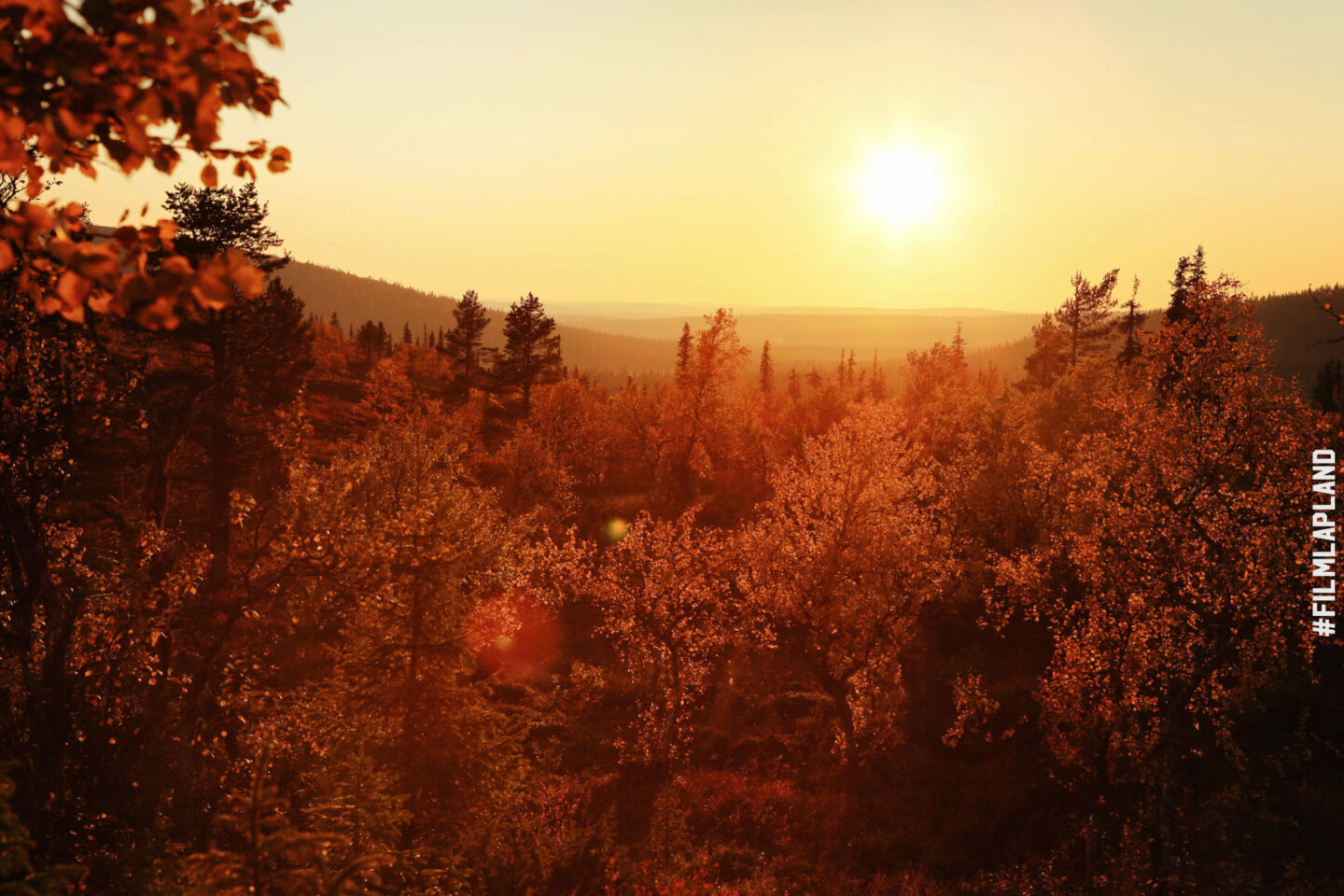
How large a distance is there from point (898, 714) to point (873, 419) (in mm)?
11780

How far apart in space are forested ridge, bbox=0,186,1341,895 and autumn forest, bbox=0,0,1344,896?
124 mm

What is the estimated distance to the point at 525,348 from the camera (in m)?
67.4

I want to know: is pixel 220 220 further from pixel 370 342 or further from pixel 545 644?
pixel 370 342

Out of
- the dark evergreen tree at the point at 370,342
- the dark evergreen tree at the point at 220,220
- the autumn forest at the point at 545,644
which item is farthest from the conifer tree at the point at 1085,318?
the dark evergreen tree at the point at 370,342

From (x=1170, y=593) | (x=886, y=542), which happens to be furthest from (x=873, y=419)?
(x=1170, y=593)

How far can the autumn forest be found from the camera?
17.6 ft

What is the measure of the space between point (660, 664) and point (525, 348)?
4574cm

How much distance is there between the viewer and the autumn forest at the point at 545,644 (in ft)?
17.6

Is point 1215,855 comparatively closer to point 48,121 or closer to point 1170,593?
point 1170,593

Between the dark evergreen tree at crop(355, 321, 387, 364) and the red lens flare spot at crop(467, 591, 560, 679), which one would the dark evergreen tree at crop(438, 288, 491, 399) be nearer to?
the red lens flare spot at crop(467, 591, 560, 679)

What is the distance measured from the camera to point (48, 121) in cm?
256

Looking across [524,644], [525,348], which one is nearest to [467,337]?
[525,348]

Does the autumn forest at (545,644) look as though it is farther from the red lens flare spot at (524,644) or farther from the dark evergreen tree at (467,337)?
the dark evergreen tree at (467,337)

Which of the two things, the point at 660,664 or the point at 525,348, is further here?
the point at 525,348
